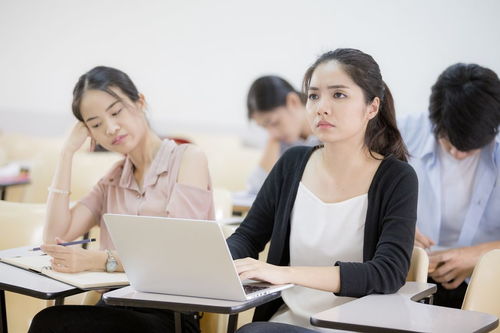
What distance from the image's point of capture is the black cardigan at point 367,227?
Answer: 1732 millimetres

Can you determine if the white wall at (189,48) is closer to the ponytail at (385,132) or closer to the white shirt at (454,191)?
the white shirt at (454,191)

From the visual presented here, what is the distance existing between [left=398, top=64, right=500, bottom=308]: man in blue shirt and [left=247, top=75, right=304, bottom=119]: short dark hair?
127 cm

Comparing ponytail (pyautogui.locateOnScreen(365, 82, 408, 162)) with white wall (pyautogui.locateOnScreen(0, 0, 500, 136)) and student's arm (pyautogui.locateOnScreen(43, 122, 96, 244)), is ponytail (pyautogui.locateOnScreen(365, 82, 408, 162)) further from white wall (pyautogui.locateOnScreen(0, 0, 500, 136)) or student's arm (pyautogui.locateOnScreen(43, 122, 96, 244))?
white wall (pyautogui.locateOnScreen(0, 0, 500, 136))

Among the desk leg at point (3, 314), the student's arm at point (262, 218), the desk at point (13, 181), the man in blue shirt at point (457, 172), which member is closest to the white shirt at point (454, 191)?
the man in blue shirt at point (457, 172)

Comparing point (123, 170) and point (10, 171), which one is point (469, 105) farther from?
point (10, 171)

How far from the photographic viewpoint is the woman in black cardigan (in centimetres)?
173

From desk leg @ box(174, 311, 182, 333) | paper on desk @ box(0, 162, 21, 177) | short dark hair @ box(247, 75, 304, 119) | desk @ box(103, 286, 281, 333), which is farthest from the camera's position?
paper on desk @ box(0, 162, 21, 177)

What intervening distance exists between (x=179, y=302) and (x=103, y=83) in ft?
3.36

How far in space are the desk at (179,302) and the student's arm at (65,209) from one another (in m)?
0.80

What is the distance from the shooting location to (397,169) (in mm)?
1891

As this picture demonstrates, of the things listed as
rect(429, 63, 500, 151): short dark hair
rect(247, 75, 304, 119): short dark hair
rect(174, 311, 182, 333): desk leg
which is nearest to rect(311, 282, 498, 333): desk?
rect(174, 311, 182, 333): desk leg

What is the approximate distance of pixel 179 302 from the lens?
1.57m

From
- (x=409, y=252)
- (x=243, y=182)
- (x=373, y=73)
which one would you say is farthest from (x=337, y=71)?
(x=243, y=182)

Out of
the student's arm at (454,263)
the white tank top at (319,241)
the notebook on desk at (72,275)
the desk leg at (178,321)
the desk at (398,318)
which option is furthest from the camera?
the student's arm at (454,263)
